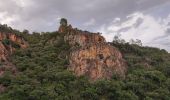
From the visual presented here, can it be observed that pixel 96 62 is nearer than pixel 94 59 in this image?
Yes

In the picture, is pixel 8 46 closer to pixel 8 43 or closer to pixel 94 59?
pixel 8 43

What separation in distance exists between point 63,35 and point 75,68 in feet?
49.8

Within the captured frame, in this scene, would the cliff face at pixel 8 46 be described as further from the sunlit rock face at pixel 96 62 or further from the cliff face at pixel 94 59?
the cliff face at pixel 94 59

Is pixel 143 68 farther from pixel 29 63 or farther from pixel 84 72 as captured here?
pixel 29 63

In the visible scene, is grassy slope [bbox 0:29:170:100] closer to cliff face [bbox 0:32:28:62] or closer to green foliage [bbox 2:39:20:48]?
cliff face [bbox 0:32:28:62]

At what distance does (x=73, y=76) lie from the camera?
75.5 meters

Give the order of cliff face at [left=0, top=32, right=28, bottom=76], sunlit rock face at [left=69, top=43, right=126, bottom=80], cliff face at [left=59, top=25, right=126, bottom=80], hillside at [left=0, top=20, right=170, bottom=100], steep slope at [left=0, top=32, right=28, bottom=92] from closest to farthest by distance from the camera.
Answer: hillside at [left=0, top=20, right=170, bottom=100]
sunlit rock face at [left=69, top=43, right=126, bottom=80]
cliff face at [left=59, top=25, right=126, bottom=80]
steep slope at [left=0, top=32, right=28, bottom=92]
cliff face at [left=0, top=32, right=28, bottom=76]

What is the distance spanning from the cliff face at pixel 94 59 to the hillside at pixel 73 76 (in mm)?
199

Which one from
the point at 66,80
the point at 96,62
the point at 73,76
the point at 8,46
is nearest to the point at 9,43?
the point at 8,46

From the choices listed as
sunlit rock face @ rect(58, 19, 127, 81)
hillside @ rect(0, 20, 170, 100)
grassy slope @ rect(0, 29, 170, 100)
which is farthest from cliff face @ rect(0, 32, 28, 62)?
sunlit rock face @ rect(58, 19, 127, 81)

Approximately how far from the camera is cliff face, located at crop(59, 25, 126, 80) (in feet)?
255

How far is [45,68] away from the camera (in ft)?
262

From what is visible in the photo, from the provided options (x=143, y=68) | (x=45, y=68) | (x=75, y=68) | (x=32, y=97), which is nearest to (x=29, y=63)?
(x=45, y=68)

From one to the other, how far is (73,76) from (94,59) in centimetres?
617
